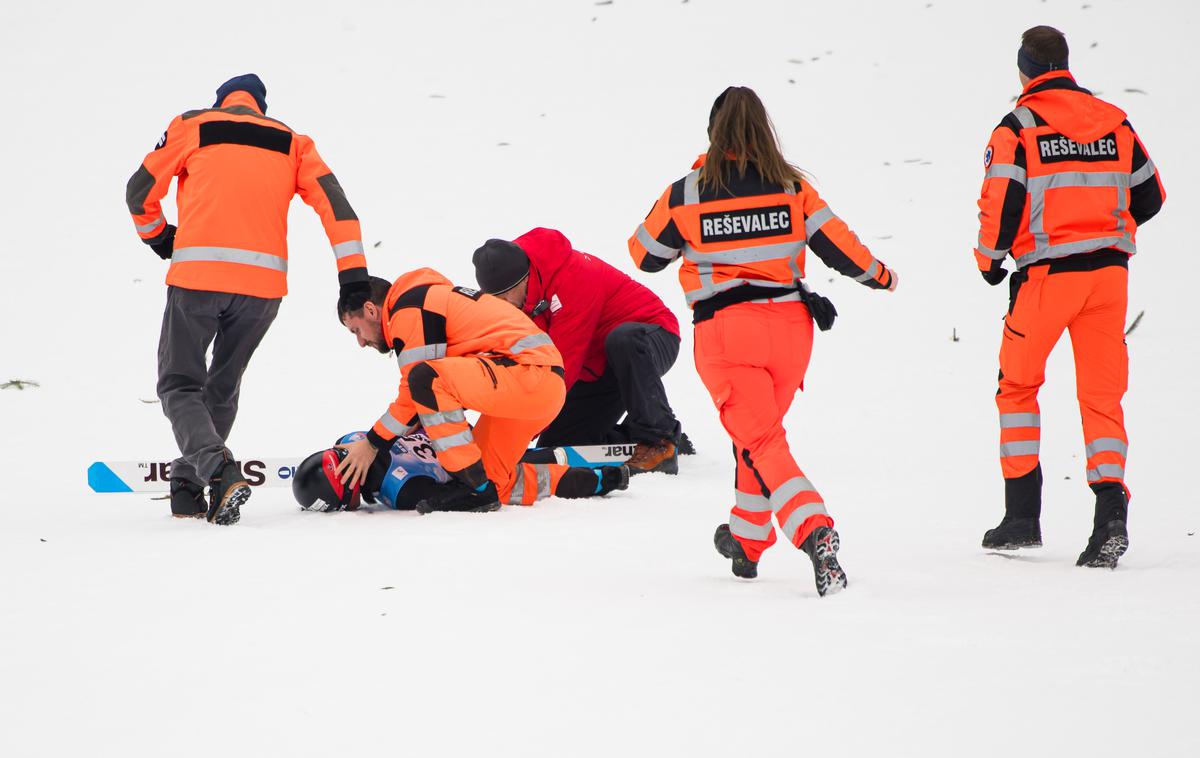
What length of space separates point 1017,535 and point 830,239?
112 cm

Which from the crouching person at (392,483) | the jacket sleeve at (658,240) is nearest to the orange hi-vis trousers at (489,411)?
the crouching person at (392,483)

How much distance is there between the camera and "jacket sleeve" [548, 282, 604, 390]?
516 centimetres

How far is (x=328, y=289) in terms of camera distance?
27.9ft

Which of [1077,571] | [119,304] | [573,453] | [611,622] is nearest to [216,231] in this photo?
[573,453]

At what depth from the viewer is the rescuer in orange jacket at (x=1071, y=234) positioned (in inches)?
134

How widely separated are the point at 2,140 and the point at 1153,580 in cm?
950

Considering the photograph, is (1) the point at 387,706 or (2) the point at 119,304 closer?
(1) the point at 387,706

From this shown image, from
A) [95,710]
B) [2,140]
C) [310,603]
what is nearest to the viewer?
[95,710]

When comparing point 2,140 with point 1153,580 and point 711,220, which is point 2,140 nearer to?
point 711,220

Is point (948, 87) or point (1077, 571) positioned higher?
point (948, 87)

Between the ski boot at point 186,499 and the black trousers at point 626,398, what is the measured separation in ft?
5.40

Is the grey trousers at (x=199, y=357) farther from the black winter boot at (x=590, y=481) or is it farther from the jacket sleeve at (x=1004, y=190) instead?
the jacket sleeve at (x=1004, y=190)

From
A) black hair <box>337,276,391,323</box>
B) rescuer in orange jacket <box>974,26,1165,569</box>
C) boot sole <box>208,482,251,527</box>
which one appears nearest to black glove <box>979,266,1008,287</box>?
rescuer in orange jacket <box>974,26,1165,569</box>

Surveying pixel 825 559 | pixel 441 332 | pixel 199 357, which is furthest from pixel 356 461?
pixel 825 559
